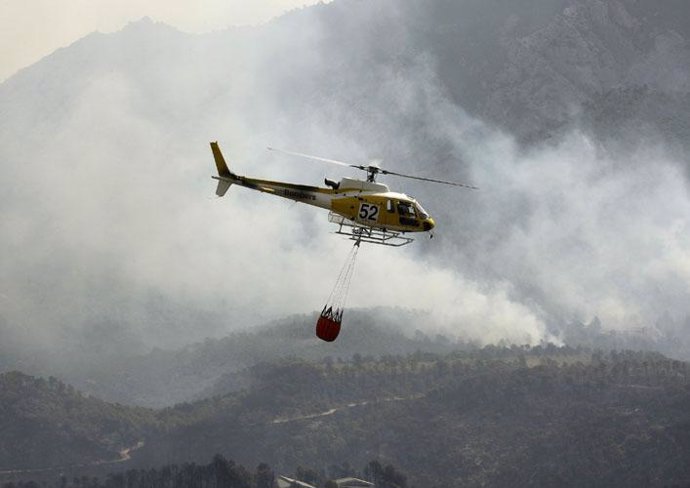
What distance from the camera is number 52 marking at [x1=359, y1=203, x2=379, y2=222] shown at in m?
160

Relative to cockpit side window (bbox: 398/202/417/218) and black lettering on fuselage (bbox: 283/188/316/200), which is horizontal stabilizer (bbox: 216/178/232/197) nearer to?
black lettering on fuselage (bbox: 283/188/316/200)

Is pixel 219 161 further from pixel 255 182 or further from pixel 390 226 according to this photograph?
pixel 390 226

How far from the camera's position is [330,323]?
16375cm

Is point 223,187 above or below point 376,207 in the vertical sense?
above

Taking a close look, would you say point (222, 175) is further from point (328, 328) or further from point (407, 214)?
point (407, 214)

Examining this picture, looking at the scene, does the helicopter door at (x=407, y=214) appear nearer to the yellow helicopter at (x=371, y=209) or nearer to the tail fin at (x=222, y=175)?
the yellow helicopter at (x=371, y=209)

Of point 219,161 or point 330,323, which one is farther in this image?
point 219,161

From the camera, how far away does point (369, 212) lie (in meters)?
160

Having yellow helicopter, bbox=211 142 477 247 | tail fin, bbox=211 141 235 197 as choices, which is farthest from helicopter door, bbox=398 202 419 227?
tail fin, bbox=211 141 235 197

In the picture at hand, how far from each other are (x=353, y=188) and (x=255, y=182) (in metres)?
14.2

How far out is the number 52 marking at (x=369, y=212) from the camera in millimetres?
160125

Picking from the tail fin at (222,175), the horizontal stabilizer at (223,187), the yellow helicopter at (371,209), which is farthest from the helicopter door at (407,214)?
the horizontal stabilizer at (223,187)

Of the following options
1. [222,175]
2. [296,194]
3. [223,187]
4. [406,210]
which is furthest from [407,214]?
[222,175]

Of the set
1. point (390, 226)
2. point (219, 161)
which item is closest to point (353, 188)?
point (390, 226)
